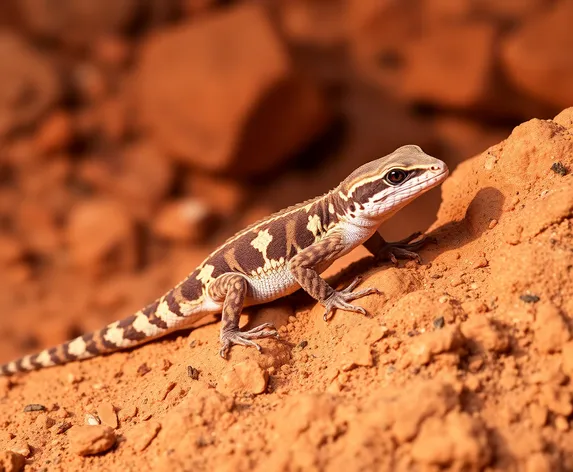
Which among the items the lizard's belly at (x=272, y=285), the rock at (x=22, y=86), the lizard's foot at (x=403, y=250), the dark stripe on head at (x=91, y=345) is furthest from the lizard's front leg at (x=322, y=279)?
the rock at (x=22, y=86)

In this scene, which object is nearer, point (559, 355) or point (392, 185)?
point (559, 355)

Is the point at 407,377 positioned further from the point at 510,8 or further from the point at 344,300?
the point at 510,8

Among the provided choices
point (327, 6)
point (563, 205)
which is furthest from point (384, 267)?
point (327, 6)

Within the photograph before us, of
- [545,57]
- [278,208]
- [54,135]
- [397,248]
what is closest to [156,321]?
[397,248]

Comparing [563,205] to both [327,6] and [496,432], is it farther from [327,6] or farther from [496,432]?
[327,6]

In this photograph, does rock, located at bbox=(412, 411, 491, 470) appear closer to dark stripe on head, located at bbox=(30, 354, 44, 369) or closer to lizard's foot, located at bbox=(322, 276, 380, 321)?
lizard's foot, located at bbox=(322, 276, 380, 321)

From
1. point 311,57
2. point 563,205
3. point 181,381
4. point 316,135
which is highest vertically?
point 311,57
